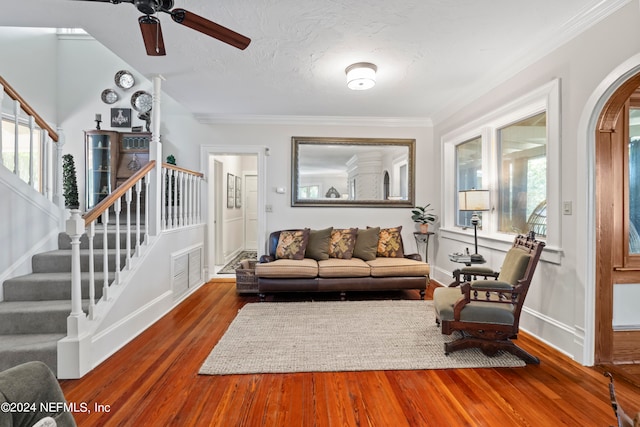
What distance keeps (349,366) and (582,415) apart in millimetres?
1397

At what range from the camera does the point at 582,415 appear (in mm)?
1756

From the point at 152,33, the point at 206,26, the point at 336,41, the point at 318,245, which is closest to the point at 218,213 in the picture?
the point at 318,245

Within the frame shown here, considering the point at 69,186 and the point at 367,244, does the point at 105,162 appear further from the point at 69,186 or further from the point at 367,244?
the point at 367,244

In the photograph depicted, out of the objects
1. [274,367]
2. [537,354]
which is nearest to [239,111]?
[274,367]

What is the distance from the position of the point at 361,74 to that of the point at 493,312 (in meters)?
2.43

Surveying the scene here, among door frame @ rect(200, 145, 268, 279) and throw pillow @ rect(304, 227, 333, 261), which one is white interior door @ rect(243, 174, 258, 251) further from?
throw pillow @ rect(304, 227, 333, 261)

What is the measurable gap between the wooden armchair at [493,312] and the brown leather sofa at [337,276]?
1345mm

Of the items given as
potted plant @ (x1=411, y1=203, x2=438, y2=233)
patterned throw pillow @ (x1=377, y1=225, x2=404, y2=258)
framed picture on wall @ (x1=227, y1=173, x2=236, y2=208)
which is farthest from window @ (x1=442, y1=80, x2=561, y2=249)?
framed picture on wall @ (x1=227, y1=173, x2=236, y2=208)

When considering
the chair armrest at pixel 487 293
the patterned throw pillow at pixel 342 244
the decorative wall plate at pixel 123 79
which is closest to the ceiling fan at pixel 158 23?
the chair armrest at pixel 487 293

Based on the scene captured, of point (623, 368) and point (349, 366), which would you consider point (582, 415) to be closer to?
point (623, 368)

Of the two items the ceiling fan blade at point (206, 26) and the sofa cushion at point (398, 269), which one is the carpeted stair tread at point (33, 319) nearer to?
the ceiling fan blade at point (206, 26)

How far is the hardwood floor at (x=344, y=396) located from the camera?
5.67ft

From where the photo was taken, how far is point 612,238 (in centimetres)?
227

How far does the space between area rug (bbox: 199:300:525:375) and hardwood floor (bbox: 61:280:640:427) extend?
10 centimetres
